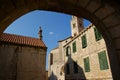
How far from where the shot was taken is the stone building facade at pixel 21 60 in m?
13.2

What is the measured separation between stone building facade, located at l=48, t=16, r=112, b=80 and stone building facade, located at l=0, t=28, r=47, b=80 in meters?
4.34

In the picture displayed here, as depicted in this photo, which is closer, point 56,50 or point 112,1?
point 112,1

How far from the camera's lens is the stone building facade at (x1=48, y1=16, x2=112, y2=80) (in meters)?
10.8

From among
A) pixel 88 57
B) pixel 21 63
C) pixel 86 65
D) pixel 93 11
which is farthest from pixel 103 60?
pixel 21 63

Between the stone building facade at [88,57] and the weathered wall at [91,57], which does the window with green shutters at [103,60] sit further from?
the weathered wall at [91,57]

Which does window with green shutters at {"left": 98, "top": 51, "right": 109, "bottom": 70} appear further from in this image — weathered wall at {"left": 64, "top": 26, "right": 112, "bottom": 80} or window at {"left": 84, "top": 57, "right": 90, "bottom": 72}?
window at {"left": 84, "top": 57, "right": 90, "bottom": 72}

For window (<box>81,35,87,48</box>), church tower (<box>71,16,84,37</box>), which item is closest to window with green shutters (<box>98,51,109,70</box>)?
window (<box>81,35,87,48</box>)

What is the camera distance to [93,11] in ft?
8.86

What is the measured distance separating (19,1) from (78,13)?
4.87 feet

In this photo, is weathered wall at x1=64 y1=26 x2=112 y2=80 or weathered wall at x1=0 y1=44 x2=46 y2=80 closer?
weathered wall at x1=64 y1=26 x2=112 y2=80

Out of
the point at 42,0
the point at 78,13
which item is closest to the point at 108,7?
the point at 78,13

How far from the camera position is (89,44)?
13328mm

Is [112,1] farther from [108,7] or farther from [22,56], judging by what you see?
[22,56]

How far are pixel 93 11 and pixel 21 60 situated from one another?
13.3m
